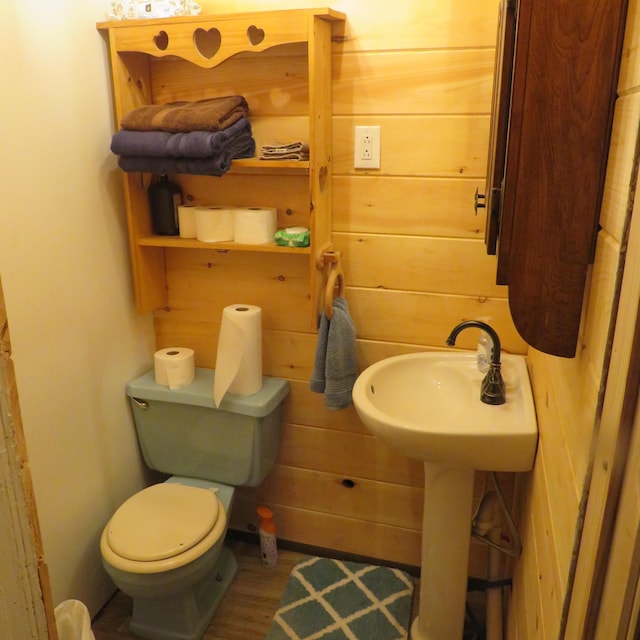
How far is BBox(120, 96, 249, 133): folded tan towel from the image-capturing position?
1609mm

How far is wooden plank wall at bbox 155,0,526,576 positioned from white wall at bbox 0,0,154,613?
0.80ft

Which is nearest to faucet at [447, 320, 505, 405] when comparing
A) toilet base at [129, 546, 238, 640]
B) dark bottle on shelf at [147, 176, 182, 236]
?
dark bottle on shelf at [147, 176, 182, 236]

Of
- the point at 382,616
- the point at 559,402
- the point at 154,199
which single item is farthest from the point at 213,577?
the point at 559,402

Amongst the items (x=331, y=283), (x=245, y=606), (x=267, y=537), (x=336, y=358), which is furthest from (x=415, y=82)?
(x=245, y=606)

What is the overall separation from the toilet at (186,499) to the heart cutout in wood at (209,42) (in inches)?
40.6

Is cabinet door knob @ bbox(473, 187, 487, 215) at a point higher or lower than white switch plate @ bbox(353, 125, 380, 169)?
lower

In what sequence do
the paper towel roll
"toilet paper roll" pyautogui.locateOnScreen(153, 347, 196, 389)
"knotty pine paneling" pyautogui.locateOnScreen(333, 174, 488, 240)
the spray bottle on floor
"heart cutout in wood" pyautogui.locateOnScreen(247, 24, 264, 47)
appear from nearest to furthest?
"heart cutout in wood" pyautogui.locateOnScreen(247, 24, 264, 47) → "knotty pine paneling" pyautogui.locateOnScreen(333, 174, 488, 240) → the paper towel roll → "toilet paper roll" pyautogui.locateOnScreen(153, 347, 196, 389) → the spray bottle on floor

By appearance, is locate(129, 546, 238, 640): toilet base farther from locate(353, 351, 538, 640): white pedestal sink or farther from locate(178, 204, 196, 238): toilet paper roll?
locate(178, 204, 196, 238): toilet paper roll

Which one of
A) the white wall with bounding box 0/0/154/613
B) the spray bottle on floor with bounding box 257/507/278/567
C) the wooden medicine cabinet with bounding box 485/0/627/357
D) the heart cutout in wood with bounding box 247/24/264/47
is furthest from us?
the spray bottle on floor with bounding box 257/507/278/567

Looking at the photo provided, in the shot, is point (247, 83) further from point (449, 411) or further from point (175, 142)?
point (449, 411)

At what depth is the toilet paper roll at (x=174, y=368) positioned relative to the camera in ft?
6.36

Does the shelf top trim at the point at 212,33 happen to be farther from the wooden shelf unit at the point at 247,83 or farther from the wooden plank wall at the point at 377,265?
the wooden plank wall at the point at 377,265

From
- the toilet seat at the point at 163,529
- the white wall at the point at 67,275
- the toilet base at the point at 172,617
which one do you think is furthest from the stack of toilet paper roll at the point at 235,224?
the toilet base at the point at 172,617

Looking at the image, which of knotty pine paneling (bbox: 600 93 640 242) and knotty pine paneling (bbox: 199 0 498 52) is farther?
knotty pine paneling (bbox: 199 0 498 52)
